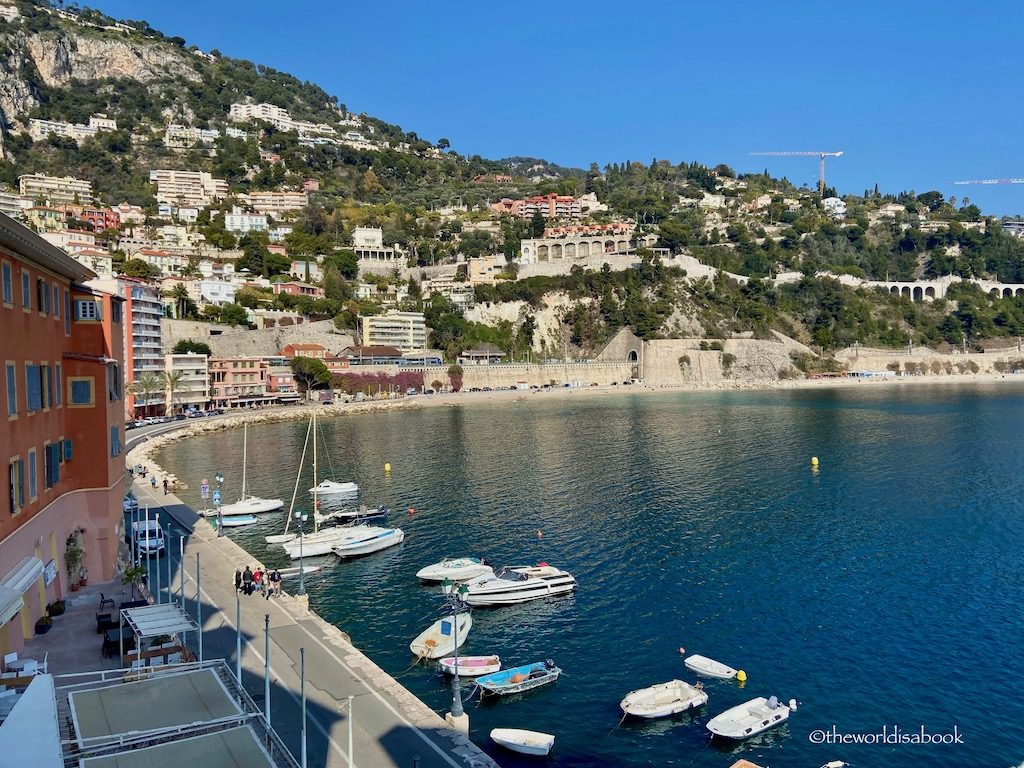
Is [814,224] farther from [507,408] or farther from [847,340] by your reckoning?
[507,408]

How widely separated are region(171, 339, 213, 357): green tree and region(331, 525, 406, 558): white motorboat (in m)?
62.6

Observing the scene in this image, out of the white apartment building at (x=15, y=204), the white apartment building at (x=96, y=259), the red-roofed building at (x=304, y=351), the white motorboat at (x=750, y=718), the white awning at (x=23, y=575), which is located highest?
the white apartment building at (x=15, y=204)

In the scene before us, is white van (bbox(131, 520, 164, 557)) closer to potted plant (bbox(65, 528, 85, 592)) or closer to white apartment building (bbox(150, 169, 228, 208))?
potted plant (bbox(65, 528, 85, 592))

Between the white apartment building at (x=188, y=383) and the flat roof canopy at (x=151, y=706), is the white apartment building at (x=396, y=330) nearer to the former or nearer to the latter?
the white apartment building at (x=188, y=383)

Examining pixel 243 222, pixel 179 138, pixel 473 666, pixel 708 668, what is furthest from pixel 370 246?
pixel 708 668

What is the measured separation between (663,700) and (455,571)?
12328 millimetres

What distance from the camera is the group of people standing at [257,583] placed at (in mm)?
25987

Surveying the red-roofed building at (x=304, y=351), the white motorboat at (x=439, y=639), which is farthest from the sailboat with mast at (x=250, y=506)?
the red-roofed building at (x=304, y=351)

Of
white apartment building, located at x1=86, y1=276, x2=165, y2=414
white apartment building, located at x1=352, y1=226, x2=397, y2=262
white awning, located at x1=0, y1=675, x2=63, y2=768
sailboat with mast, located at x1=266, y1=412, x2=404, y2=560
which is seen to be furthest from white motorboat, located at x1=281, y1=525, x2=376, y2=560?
white apartment building, located at x1=352, y1=226, x2=397, y2=262

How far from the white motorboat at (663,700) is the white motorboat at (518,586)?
8183 mm

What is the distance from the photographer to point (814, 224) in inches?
7234

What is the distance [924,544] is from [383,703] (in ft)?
93.7

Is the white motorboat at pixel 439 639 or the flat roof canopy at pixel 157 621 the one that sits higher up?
the flat roof canopy at pixel 157 621

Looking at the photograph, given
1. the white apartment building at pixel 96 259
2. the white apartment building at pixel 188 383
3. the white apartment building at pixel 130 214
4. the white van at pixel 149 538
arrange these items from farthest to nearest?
the white apartment building at pixel 130 214 < the white apartment building at pixel 96 259 < the white apartment building at pixel 188 383 < the white van at pixel 149 538
